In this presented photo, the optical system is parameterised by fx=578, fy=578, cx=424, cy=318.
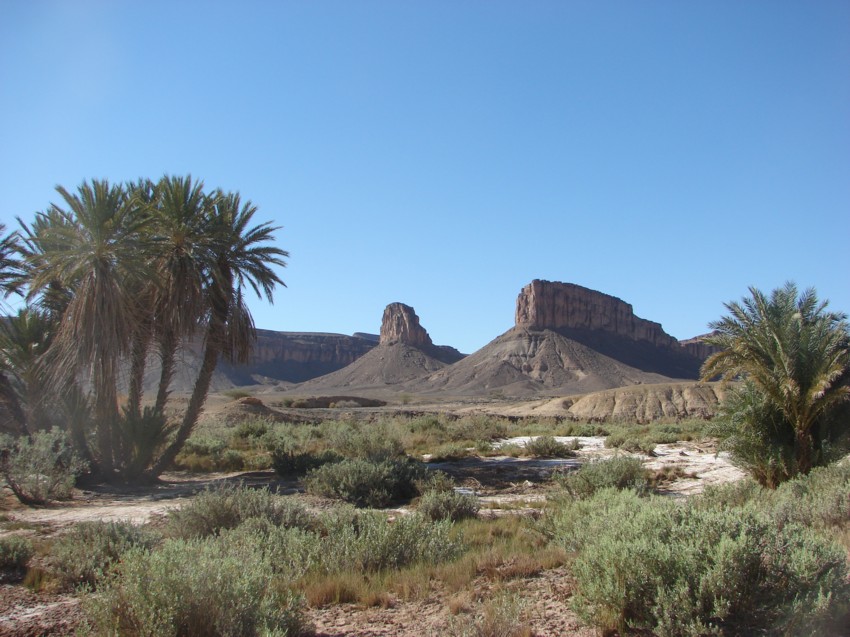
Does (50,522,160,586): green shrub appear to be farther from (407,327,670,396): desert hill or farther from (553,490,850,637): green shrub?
(407,327,670,396): desert hill

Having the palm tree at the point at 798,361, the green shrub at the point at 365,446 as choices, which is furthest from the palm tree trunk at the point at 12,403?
the palm tree at the point at 798,361

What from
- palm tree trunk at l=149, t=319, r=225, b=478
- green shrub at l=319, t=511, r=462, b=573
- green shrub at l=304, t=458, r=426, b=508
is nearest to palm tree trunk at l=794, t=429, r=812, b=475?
green shrub at l=304, t=458, r=426, b=508

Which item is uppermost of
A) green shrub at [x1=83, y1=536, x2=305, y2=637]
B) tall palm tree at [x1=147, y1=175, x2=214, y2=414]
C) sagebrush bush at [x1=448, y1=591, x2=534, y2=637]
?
tall palm tree at [x1=147, y1=175, x2=214, y2=414]

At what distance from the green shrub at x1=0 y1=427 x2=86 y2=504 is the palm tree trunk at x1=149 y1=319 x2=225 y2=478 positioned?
288 centimetres

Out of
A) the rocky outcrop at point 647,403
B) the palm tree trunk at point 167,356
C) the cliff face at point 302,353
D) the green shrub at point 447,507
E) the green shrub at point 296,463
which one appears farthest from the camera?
the cliff face at point 302,353

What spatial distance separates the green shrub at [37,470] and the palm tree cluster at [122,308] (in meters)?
1.38

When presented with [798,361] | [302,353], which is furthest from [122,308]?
[302,353]

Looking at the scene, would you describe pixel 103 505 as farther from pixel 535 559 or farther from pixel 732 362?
pixel 732 362

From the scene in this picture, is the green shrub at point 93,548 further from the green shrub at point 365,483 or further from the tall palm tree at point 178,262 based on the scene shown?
the tall palm tree at point 178,262

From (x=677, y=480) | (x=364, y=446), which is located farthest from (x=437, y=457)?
(x=677, y=480)

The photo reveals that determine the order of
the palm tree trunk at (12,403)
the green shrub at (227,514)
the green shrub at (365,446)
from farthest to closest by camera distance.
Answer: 1. the green shrub at (365,446)
2. the palm tree trunk at (12,403)
3. the green shrub at (227,514)

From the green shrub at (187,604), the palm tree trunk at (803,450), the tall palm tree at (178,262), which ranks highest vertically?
the tall palm tree at (178,262)

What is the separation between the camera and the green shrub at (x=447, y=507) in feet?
→ 31.5

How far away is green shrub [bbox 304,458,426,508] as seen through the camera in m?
11.8
